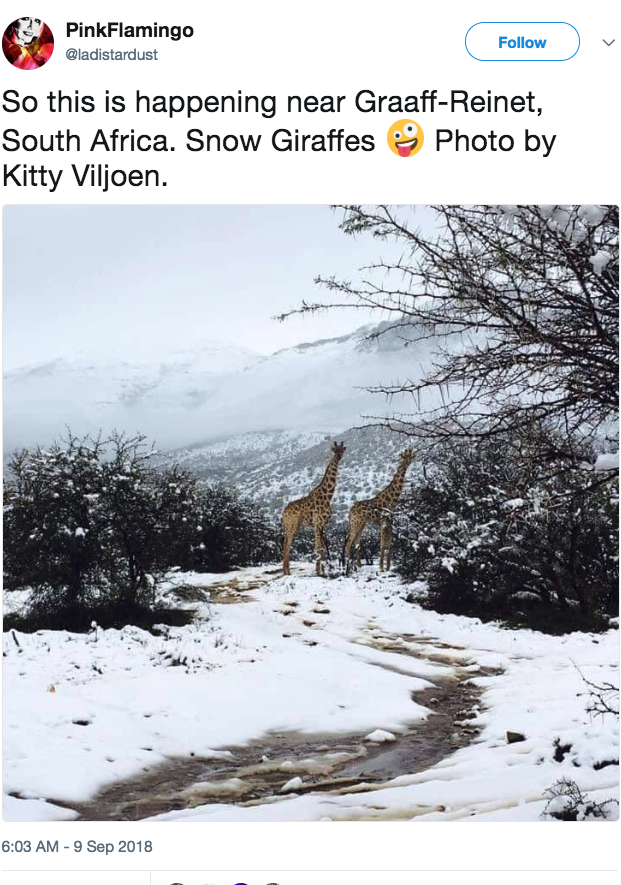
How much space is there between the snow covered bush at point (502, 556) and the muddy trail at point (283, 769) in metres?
2.74

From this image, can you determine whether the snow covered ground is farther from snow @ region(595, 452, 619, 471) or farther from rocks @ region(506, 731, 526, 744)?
snow @ region(595, 452, 619, 471)

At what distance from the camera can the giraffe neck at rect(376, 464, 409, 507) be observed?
224 inches

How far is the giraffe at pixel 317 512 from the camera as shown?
Answer: 5970 mm

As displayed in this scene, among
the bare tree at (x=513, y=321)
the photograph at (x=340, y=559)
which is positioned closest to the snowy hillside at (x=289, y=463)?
the photograph at (x=340, y=559)

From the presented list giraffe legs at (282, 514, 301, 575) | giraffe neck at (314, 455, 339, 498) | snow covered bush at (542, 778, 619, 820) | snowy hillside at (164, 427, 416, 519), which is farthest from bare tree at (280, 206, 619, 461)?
giraffe legs at (282, 514, 301, 575)

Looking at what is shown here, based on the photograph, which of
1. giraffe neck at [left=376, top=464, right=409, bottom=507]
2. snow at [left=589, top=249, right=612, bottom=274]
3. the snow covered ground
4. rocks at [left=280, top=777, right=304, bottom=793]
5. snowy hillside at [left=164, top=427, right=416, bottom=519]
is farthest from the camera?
giraffe neck at [left=376, top=464, right=409, bottom=507]
